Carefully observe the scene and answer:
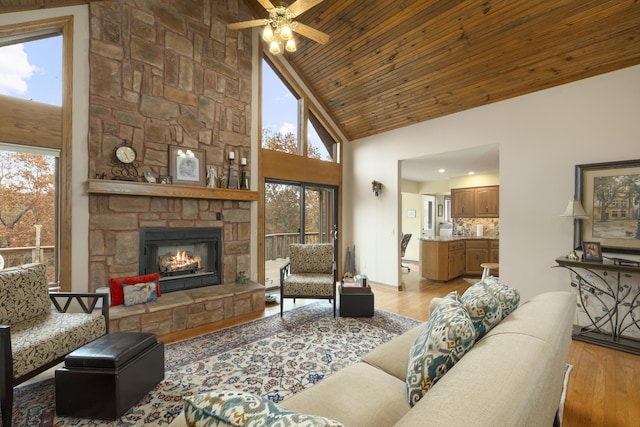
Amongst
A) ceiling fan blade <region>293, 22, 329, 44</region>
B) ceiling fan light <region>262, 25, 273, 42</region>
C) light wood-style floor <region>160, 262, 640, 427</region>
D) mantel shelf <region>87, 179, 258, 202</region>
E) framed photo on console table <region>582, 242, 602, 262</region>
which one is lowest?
light wood-style floor <region>160, 262, 640, 427</region>

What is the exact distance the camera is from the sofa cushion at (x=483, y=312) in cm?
142

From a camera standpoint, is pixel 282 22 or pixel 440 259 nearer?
pixel 282 22

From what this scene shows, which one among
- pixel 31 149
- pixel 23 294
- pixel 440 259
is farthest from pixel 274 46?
pixel 440 259

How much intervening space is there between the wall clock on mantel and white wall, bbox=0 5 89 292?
0.26 meters

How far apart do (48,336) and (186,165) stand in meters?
2.39

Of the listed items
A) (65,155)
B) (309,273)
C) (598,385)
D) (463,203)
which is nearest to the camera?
(598,385)

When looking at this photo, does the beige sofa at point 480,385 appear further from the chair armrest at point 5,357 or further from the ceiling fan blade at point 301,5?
the ceiling fan blade at point 301,5

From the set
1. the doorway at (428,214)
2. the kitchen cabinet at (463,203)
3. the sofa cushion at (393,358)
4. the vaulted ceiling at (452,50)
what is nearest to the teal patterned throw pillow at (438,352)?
the sofa cushion at (393,358)

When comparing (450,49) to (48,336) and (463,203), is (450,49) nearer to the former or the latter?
(463,203)

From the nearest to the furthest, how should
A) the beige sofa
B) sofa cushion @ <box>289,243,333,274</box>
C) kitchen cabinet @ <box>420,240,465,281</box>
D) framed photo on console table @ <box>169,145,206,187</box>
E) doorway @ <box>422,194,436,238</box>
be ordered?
the beige sofa → framed photo on console table @ <box>169,145,206,187</box> → sofa cushion @ <box>289,243,333,274</box> → kitchen cabinet @ <box>420,240,465,281</box> → doorway @ <box>422,194,436,238</box>

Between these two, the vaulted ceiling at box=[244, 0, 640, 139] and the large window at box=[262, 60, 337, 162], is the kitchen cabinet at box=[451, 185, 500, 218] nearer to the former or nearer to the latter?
the vaulted ceiling at box=[244, 0, 640, 139]

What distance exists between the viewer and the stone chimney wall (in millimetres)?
3314

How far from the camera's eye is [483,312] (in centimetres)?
145

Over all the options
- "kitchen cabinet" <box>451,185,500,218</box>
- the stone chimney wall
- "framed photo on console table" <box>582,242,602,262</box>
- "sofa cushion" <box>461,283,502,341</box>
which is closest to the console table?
"framed photo on console table" <box>582,242,602,262</box>
